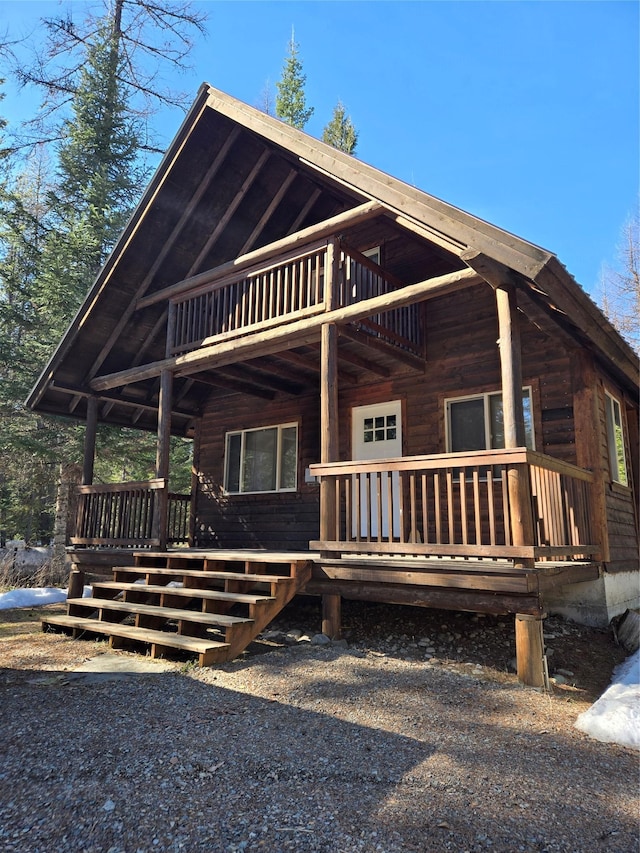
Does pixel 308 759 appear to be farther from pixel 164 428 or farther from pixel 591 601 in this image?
pixel 164 428

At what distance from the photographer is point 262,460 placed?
10953 mm

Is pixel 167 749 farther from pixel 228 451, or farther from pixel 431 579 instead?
pixel 228 451

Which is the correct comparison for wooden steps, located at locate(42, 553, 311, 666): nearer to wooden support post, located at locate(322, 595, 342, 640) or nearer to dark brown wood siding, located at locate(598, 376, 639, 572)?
wooden support post, located at locate(322, 595, 342, 640)

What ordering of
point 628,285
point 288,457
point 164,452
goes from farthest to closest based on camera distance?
1. point 628,285
2. point 288,457
3. point 164,452

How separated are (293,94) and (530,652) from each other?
1079 inches

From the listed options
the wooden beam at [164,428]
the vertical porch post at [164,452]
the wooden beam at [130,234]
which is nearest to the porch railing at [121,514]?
the vertical porch post at [164,452]

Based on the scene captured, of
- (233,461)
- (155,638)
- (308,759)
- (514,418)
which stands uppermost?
(233,461)

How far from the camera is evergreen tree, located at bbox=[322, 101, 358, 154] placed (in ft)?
83.9

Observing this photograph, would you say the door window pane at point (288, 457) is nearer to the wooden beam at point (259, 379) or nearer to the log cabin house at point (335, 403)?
the log cabin house at point (335, 403)

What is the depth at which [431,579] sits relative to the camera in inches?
217

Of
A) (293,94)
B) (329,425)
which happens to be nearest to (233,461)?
(329,425)

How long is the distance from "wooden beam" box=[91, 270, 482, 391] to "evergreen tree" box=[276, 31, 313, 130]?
68.0 ft

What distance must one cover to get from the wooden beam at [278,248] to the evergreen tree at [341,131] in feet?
63.9

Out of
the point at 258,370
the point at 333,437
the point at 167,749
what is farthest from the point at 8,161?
the point at 167,749
